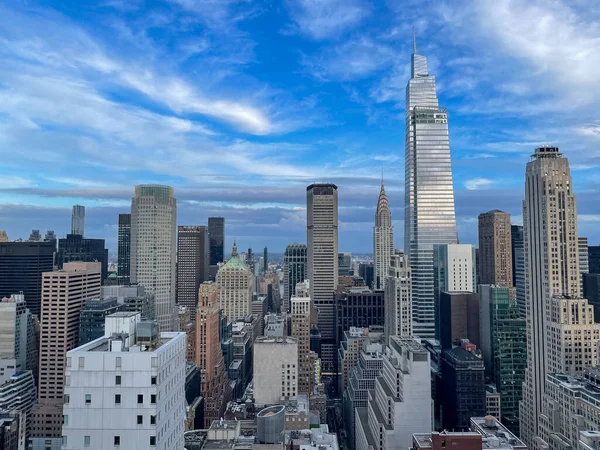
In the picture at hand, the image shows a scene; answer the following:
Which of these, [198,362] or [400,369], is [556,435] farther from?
[198,362]

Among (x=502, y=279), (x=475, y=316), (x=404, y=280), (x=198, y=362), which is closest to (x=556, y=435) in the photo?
(x=404, y=280)

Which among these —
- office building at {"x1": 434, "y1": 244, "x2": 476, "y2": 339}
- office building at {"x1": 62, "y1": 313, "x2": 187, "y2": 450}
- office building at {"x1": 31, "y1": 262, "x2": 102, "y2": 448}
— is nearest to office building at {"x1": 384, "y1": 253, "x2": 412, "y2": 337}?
office building at {"x1": 434, "y1": 244, "x2": 476, "y2": 339}

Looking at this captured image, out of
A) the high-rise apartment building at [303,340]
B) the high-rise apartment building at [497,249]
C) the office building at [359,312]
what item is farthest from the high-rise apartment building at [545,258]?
the high-rise apartment building at [497,249]

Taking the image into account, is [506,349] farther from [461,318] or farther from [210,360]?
[210,360]

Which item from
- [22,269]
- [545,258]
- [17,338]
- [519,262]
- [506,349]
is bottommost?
[506,349]

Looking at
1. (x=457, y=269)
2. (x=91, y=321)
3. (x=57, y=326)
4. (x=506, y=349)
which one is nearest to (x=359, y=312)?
(x=457, y=269)
